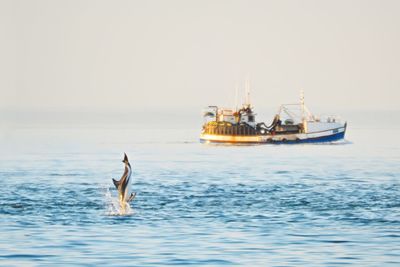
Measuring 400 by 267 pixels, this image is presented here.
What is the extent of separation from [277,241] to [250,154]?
87234mm

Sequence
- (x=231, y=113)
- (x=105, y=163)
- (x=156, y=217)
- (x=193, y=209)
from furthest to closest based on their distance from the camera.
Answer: (x=231, y=113) → (x=105, y=163) → (x=193, y=209) → (x=156, y=217)

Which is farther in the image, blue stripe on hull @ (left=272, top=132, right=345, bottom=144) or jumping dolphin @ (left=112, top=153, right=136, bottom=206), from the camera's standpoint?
blue stripe on hull @ (left=272, top=132, right=345, bottom=144)

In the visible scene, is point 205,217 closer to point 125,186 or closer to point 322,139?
point 125,186

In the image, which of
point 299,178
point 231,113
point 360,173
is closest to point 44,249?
point 299,178

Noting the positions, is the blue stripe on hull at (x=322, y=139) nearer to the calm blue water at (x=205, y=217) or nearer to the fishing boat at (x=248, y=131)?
the fishing boat at (x=248, y=131)

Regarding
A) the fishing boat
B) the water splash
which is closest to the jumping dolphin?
the water splash

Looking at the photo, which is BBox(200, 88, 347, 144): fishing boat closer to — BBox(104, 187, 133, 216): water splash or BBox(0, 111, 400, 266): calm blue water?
BBox(0, 111, 400, 266): calm blue water

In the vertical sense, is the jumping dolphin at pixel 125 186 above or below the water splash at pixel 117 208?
above

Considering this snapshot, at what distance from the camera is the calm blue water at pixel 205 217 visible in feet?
135

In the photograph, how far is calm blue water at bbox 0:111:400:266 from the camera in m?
41.3

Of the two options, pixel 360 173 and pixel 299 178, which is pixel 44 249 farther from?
pixel 360 173

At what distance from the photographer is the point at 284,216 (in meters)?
52.9

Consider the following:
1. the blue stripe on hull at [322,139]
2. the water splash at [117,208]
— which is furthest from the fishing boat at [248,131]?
the water splash at [117,208]

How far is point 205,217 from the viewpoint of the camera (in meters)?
52.5
